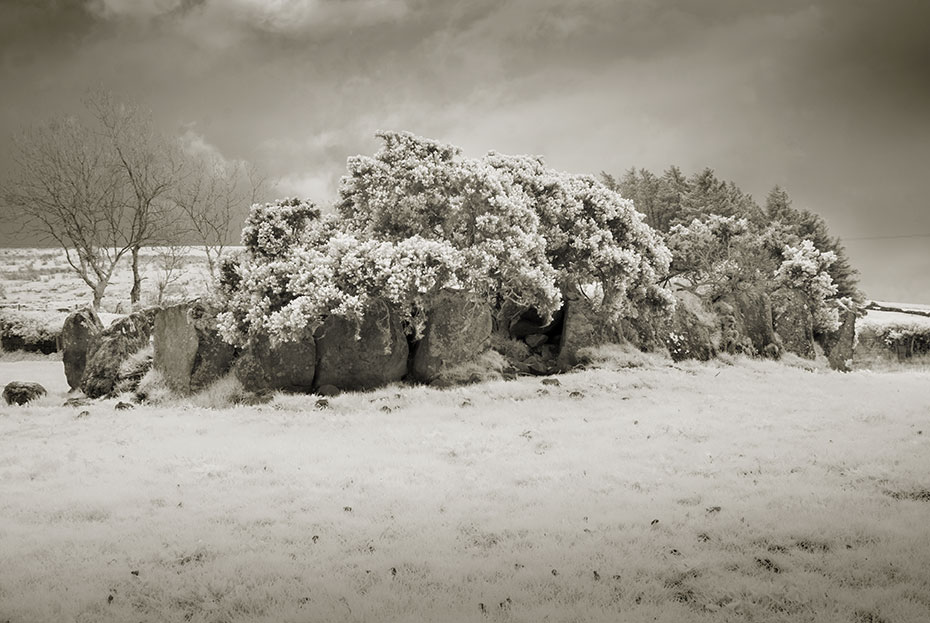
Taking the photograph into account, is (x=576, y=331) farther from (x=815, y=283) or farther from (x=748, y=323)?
(x=815, y=283)

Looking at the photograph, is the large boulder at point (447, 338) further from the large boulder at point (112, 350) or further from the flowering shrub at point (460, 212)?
the large boulder at point (112, 350)

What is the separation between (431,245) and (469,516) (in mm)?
12683

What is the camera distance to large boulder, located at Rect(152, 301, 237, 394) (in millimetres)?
21098

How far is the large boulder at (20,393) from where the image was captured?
20.7 m

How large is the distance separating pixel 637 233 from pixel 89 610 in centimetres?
2406

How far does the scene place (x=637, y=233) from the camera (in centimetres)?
2622

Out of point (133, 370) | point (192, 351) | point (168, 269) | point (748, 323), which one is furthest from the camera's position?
point (168, 269)

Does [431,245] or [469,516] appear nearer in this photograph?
[469,516]

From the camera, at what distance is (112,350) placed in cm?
2320

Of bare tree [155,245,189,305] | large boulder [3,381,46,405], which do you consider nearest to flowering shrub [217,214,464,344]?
large boulder [3,381,46,405]

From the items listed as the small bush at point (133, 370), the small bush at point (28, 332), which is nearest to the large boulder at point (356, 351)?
the small bush at point (133, 370)

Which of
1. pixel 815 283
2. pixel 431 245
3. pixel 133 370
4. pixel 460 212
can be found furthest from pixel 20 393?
pixel 815 283

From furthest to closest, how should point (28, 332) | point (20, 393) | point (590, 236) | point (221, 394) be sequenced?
point (28, 332) < point (590, 236) < point (20, 393) < point (221, 394)

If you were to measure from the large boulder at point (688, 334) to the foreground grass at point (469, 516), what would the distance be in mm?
10561
